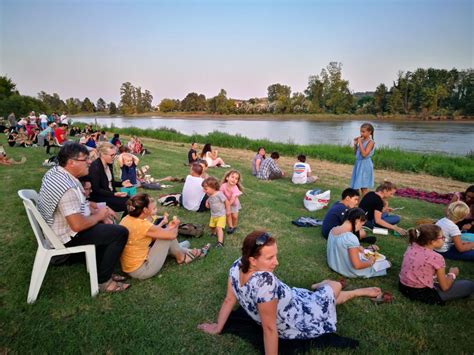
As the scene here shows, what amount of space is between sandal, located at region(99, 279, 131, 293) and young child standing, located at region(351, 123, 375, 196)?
15.4 ft

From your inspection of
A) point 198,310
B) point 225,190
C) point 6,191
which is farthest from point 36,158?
point 198,310

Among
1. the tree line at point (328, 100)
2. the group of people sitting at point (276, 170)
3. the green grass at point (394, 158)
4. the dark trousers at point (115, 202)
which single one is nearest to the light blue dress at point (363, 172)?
the group of people sitting at point (276, 170)

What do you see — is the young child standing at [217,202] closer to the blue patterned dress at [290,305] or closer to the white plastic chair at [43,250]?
the white plastic chair at [43,250]

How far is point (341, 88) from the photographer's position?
7950 centimetres

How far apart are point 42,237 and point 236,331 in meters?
1.96

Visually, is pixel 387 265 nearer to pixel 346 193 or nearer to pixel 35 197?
pixel 346 193

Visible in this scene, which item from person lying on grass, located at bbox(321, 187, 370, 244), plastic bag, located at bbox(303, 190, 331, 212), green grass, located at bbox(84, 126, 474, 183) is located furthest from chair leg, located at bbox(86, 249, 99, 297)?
green grass, located at bbox(84, 126, 474, 183)

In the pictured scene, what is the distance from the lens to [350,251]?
11.0ft

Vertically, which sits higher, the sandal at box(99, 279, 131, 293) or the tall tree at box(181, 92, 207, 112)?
the tall tree at box(181, 92, 207, 112)

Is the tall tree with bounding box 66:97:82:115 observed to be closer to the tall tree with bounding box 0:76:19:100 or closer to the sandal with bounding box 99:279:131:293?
the tall tree with bounding box 0:76:19:100

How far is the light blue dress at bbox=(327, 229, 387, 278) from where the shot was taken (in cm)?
342

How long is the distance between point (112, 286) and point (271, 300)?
1795mm

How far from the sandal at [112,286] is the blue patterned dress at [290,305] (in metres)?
1.32

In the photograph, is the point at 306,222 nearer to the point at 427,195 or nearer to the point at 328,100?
the point at 427,195
